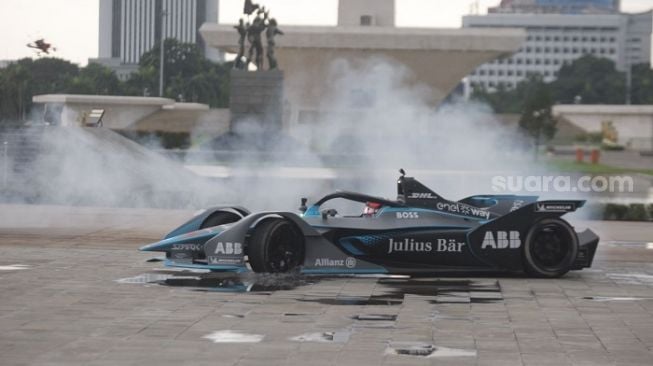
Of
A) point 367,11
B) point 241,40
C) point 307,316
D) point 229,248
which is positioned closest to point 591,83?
point 367,11

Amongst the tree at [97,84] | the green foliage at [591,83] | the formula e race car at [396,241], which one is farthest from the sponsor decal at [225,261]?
the green foliage at [591,83]

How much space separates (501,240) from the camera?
53.5ft

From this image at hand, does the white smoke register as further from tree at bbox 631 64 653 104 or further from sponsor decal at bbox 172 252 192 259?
tree at bbox 631 64 653 104

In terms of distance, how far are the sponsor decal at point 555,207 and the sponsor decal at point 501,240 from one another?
0.42 metres

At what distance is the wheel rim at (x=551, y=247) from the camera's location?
1636 cm

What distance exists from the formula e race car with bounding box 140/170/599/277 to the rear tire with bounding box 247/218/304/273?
0.01 metres

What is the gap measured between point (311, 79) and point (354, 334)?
242 ft

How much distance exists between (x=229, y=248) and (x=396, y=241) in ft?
6.66

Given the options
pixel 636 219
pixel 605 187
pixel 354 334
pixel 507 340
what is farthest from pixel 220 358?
pixel 605 187

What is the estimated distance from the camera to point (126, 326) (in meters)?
11.9

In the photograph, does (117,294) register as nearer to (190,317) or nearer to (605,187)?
(190,317)

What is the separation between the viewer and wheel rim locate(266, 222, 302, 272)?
619 inches

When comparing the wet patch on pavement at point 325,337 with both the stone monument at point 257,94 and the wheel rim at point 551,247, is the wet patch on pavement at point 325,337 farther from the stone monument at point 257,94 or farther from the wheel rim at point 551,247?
the stone monument at point 257,94
